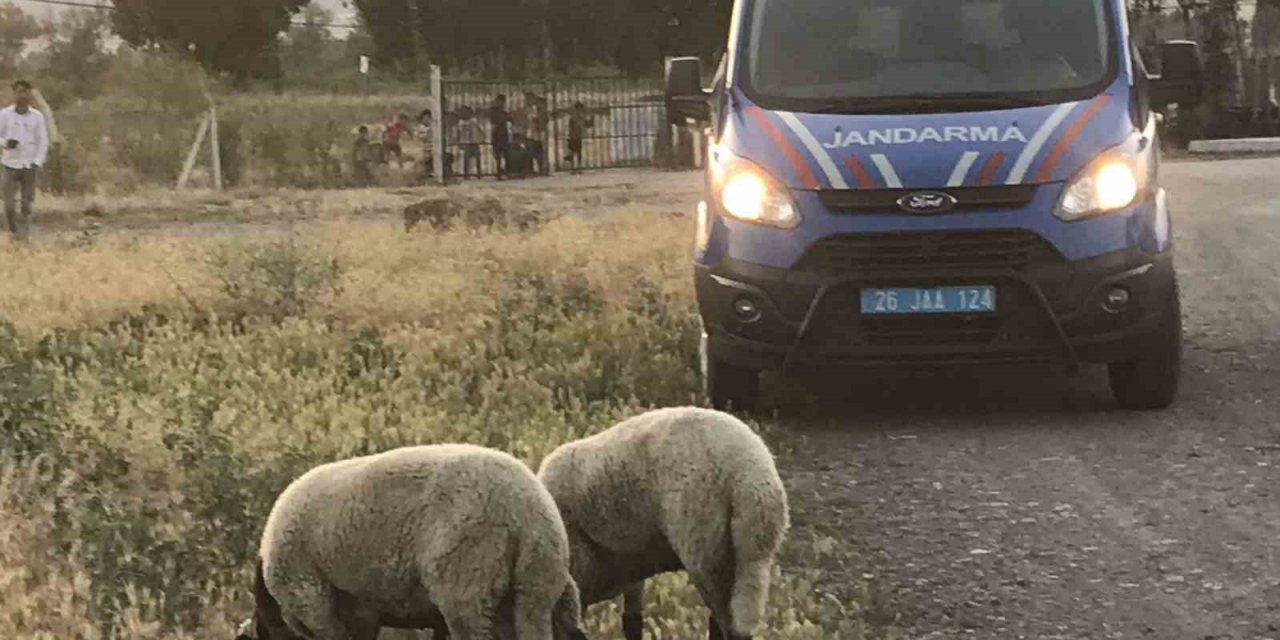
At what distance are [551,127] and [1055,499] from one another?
99.2ft

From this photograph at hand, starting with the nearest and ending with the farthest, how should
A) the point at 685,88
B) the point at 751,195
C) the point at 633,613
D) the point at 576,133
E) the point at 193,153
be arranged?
the point at 633,613
the point at 751,195
the point at 685,88
the point at 193,153
the point at 576,133

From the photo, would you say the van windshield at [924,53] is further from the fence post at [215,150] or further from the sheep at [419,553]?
the fence post at [215,150]

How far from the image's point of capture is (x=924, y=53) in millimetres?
8328

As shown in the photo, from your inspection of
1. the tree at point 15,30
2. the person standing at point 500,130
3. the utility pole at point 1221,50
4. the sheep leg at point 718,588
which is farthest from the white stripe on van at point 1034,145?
the tree at point 15,30

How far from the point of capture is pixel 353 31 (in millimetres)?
70062

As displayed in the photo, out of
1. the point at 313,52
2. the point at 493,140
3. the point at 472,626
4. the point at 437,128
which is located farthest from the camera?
the point at 313,52

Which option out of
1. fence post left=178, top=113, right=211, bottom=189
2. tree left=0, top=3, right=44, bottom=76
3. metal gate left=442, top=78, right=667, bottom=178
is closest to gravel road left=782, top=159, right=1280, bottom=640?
metal gate left=442, top=78, right=667, bottom=178

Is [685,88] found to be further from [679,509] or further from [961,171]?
[679,509]

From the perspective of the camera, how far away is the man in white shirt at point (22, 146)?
18.5 m

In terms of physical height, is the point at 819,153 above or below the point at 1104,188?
above

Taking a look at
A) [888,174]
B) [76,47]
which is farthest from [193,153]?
[76,47]

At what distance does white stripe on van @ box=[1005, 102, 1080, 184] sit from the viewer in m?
7.63

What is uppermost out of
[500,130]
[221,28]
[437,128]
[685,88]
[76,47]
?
[685,88]

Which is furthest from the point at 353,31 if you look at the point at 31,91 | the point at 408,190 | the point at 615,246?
the point at 615,246
